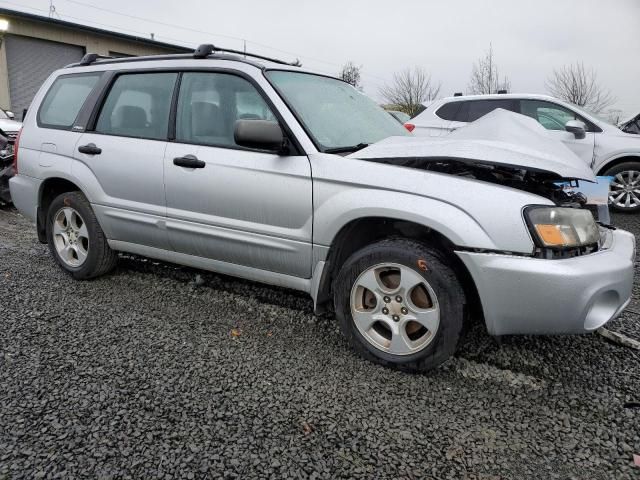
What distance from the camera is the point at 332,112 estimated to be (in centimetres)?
340

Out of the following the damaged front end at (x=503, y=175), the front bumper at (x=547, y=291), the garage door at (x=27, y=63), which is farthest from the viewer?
the garage door at (x=27, y=63)

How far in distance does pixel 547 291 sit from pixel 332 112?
1.80 metres

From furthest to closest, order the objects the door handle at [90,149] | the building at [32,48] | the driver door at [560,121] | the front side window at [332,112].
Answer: the building at [32,48], the driver door at [560,121], the door handle at [90,149], the front side window at [332,112]

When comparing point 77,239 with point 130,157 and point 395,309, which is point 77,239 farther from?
point 395,309

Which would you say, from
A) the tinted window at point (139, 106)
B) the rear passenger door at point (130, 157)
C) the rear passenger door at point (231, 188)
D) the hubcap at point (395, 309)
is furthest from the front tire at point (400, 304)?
the tinted window at point (139, 106)

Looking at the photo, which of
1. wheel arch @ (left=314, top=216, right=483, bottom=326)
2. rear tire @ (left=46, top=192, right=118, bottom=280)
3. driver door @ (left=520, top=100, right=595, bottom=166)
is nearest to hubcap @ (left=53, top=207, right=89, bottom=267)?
rear tire @ (left=46, top=192, right=118, bottom=280)

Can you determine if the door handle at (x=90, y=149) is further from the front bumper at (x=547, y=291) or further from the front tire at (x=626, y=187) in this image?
the front tire at (x=626, y=187)

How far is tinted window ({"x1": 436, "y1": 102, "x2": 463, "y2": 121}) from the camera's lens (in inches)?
322

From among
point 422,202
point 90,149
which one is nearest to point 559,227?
point 422,202

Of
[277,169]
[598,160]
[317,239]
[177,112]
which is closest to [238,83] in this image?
[177,112]

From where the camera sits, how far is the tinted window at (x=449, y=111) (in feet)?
26.9

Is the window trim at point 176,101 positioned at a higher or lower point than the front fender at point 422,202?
higher

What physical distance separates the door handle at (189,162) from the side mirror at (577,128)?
6.03 meters

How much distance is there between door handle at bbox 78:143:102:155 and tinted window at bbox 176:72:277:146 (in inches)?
29.4
